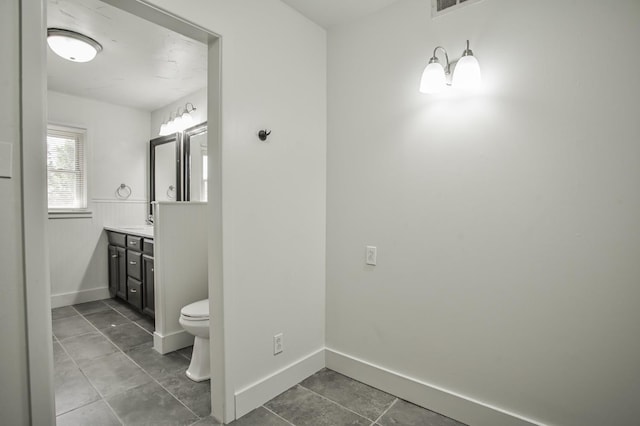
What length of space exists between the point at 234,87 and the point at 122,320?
9.20 ft

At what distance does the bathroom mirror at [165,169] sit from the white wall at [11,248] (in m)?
2.64

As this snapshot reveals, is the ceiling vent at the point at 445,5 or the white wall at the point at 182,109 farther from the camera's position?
the white wall at the point at 182,109

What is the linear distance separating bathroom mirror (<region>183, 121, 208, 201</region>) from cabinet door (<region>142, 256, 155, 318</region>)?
837mm

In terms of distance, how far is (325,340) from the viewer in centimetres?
241

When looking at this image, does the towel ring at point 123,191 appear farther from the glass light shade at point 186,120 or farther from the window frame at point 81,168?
the glass light shade at point 186,120

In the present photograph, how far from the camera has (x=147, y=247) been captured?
306cm

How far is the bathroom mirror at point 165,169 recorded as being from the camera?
379 cm

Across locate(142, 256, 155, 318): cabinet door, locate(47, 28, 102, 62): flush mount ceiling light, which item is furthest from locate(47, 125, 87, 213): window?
locate(47, 28, 102, 62): flush mount ceiling light

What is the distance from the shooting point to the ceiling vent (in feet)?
5.63

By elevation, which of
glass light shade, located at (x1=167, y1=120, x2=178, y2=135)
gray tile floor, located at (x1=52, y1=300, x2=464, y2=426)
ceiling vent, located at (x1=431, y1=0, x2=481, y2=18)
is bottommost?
gray tile floor, located at (x1=52, y1=300, x2=464, y2=426)

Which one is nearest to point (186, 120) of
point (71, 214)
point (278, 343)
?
point (71, 214)

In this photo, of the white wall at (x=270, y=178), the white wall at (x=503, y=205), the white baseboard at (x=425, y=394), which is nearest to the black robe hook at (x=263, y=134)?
the white wall at (x=270, y=178)

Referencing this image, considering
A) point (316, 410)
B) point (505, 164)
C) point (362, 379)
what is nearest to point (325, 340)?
point (362, 379)

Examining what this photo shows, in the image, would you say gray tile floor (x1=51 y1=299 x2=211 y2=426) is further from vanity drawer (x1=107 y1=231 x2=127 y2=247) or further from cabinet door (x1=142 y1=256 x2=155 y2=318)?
vanity drawer (x1=107 y1=231 x2=127 y2=247)
